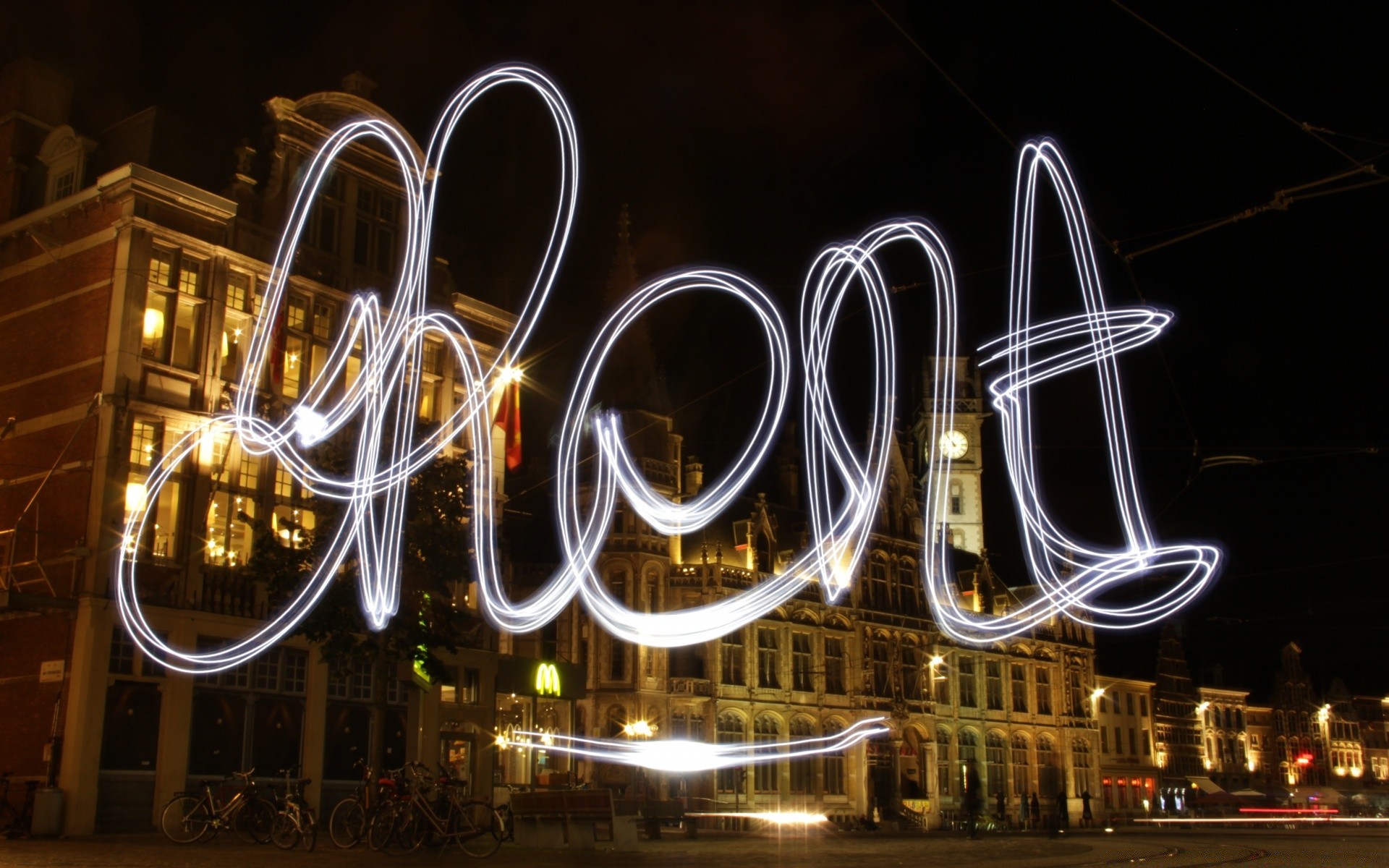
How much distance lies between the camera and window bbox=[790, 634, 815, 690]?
56.3 metres

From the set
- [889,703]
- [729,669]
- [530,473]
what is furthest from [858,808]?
[530,473]

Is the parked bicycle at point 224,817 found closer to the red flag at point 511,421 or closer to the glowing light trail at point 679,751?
the red flag at point 511,421

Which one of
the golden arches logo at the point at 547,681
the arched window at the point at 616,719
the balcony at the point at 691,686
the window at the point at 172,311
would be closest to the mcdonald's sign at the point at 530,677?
the golden arches logo at the point at 547,681

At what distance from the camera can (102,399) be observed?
26656 millimetres

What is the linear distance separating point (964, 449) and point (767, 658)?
1335 inches

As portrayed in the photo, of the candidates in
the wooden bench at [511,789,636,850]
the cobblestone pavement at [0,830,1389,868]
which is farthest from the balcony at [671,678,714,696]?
the wooden bench at [511,789,636,850]

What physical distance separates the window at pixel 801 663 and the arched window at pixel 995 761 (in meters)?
14.8

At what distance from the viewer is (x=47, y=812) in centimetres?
2345

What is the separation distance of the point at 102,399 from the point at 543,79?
1195 centimetres

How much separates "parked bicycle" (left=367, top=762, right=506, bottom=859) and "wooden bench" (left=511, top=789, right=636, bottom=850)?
101cm

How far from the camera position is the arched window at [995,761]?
66312 millimetres

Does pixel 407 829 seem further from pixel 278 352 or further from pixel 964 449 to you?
pixel 964 449

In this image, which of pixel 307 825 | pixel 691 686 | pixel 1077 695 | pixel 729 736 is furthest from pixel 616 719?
pixel 1077 695

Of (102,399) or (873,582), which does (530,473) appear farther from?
(102,399)
